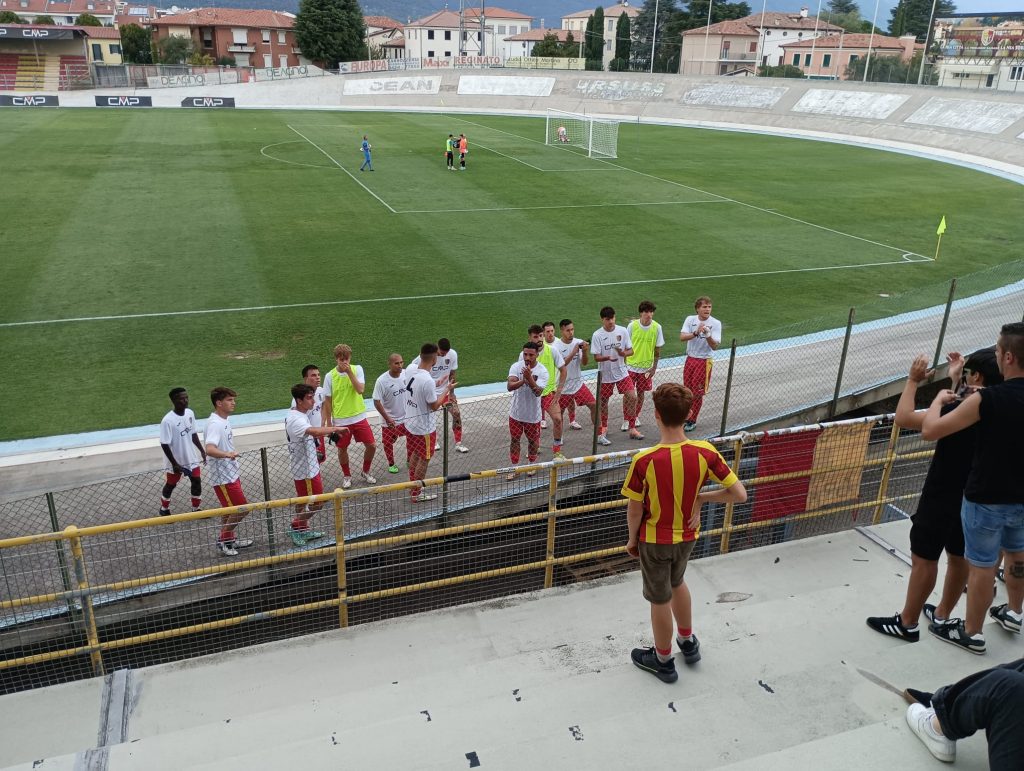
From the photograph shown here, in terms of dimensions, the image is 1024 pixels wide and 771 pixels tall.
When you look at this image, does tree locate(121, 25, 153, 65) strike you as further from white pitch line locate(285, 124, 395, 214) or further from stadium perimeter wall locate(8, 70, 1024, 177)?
white pitch line locate(285, 124, 395, 214)

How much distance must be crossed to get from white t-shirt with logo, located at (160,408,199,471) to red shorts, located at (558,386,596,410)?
4198mm

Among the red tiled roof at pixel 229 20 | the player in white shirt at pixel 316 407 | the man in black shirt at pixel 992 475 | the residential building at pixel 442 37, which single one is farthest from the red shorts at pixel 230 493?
the residential building at pixel 442 37

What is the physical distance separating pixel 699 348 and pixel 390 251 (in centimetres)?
1136

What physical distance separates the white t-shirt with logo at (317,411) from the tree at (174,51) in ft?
325

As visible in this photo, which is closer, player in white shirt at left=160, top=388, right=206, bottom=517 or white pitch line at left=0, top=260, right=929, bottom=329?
player in white shirt at left=160, top=388, right=206, bottom=517

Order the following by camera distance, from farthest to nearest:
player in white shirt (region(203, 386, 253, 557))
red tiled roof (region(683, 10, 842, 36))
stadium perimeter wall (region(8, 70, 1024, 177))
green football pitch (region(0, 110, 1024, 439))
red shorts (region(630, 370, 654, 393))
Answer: red tiled roof (region(683, 10, 842, 36)), stadium perimeter wall (region(8, 70, 1024, 177)), green football pitch (region(0, 110, 1024, 439)), red shorts (region(630, 370, 654, 393)), player in white shirt (region(203, 386, 253, 557))

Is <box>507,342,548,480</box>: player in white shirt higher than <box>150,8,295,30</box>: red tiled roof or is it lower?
lower

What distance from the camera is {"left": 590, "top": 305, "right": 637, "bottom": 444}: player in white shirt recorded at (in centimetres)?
1001

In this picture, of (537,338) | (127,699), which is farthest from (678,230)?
(127,699)

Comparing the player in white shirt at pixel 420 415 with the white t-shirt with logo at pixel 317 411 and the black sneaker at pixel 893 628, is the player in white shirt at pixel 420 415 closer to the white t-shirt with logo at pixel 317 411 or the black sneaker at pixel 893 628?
the white t-shirt with logo at pixel 317 411

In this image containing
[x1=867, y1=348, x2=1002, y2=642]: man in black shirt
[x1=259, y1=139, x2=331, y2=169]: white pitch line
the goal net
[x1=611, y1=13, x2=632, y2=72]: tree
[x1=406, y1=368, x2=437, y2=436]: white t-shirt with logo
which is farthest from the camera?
[x1=611, y1=13, x2=632, y2=72]: tree

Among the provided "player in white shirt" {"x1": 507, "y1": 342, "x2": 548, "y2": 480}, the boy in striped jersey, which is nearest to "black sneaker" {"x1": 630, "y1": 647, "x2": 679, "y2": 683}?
the boy in striped jersey

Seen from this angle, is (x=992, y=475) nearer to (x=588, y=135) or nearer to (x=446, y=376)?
(x=446, y=376)

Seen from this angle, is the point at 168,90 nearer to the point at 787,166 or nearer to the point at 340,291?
the point at 787,166
